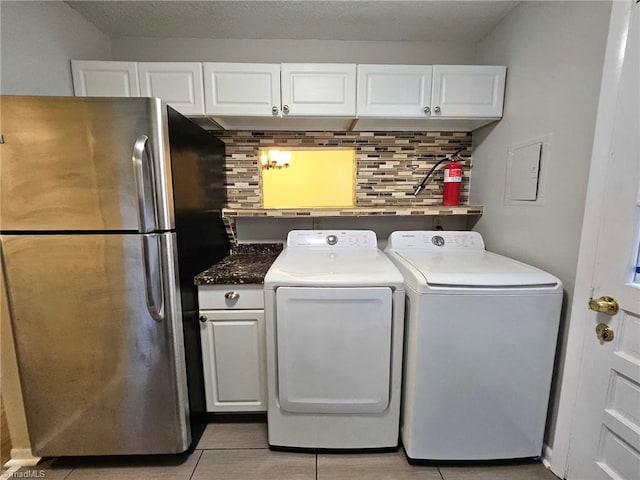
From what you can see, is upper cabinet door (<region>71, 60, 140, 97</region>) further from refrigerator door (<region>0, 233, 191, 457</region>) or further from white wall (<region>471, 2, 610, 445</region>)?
white wall (<region>471, 2, 610, 445</region>)

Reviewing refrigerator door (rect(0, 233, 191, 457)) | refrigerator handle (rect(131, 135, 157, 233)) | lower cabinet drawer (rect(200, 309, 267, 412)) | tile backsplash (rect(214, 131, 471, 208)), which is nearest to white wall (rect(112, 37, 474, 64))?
tile backsplash (rect(214, 131, 471, 208))

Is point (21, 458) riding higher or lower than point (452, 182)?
lower

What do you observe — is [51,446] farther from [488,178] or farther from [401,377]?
[488,178]

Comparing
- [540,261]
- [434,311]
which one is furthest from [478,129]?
[434,311]

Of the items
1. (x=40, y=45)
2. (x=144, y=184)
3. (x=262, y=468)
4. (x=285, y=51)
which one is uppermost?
(x=285, y=51)

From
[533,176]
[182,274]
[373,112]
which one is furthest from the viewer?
[373,112]

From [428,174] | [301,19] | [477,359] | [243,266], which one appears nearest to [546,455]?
[477,359]

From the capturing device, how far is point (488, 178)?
1.78 meters

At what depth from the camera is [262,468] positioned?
1.32 m

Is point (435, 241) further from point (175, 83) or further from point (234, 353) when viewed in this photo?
point (175, 83)

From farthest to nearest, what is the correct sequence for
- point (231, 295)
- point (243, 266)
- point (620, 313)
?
1. point (243, 266)
2. point (231, 295)
3. point (620, 313)

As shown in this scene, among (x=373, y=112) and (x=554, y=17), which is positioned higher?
(x=554, y=17)

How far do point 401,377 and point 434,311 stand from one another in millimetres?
411

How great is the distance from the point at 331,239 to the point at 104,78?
161 cm
